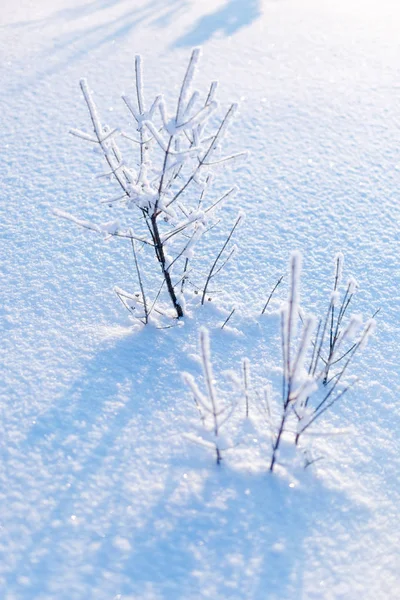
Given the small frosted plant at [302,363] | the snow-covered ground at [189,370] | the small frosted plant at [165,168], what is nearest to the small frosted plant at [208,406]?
the snow-covered ground at [189,370]

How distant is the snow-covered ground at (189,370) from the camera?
1941 mm

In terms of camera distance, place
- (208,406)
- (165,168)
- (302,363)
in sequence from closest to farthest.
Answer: (302,363), (208,406), (165,168)

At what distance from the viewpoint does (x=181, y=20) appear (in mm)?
7223

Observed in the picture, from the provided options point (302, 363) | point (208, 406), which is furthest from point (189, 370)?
point (302, 363)

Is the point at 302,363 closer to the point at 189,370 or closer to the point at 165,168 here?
the point at 189,370

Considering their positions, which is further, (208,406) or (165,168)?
(165,168)

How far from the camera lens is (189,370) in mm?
2660

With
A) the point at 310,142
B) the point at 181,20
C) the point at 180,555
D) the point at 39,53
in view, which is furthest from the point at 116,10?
the point at 180,555

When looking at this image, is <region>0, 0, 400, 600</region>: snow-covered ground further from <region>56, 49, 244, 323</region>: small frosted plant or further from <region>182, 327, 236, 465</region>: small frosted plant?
<region>56, 49, 244, 323</region>: small frosted plant

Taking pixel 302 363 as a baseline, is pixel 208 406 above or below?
below

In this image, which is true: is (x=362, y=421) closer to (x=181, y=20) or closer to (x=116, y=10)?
(x=181, y=20)

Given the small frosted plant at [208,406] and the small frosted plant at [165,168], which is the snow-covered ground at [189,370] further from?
the small frosted plant at [165,168]

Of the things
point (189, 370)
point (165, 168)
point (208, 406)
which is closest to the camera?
point (208, 406)

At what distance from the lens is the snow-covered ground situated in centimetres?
194
